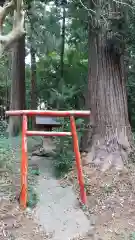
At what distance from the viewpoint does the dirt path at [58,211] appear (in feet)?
15.2

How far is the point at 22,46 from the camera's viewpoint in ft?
33.6

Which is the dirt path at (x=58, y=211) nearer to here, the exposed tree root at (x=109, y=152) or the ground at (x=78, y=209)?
the ground at (x=78, y=209)

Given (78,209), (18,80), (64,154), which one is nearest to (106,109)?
(64,154)

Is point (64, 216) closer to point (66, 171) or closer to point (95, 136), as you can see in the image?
point (66, 171)

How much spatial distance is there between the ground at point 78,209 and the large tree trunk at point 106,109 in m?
0.33

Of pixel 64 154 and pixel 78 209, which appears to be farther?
pixel 64 154

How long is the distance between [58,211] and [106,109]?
2.31 meters

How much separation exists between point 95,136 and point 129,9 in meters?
2.46

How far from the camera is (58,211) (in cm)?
507

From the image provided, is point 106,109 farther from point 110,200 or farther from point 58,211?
point 58,211

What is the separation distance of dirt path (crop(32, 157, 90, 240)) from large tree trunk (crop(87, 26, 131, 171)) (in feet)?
3.18

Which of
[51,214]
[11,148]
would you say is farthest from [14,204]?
[11,148]

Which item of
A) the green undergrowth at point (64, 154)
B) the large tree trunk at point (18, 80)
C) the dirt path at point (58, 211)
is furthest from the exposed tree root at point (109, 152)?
the large tree trunk at point (18, 80)

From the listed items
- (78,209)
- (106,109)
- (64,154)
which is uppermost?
(106,109)
